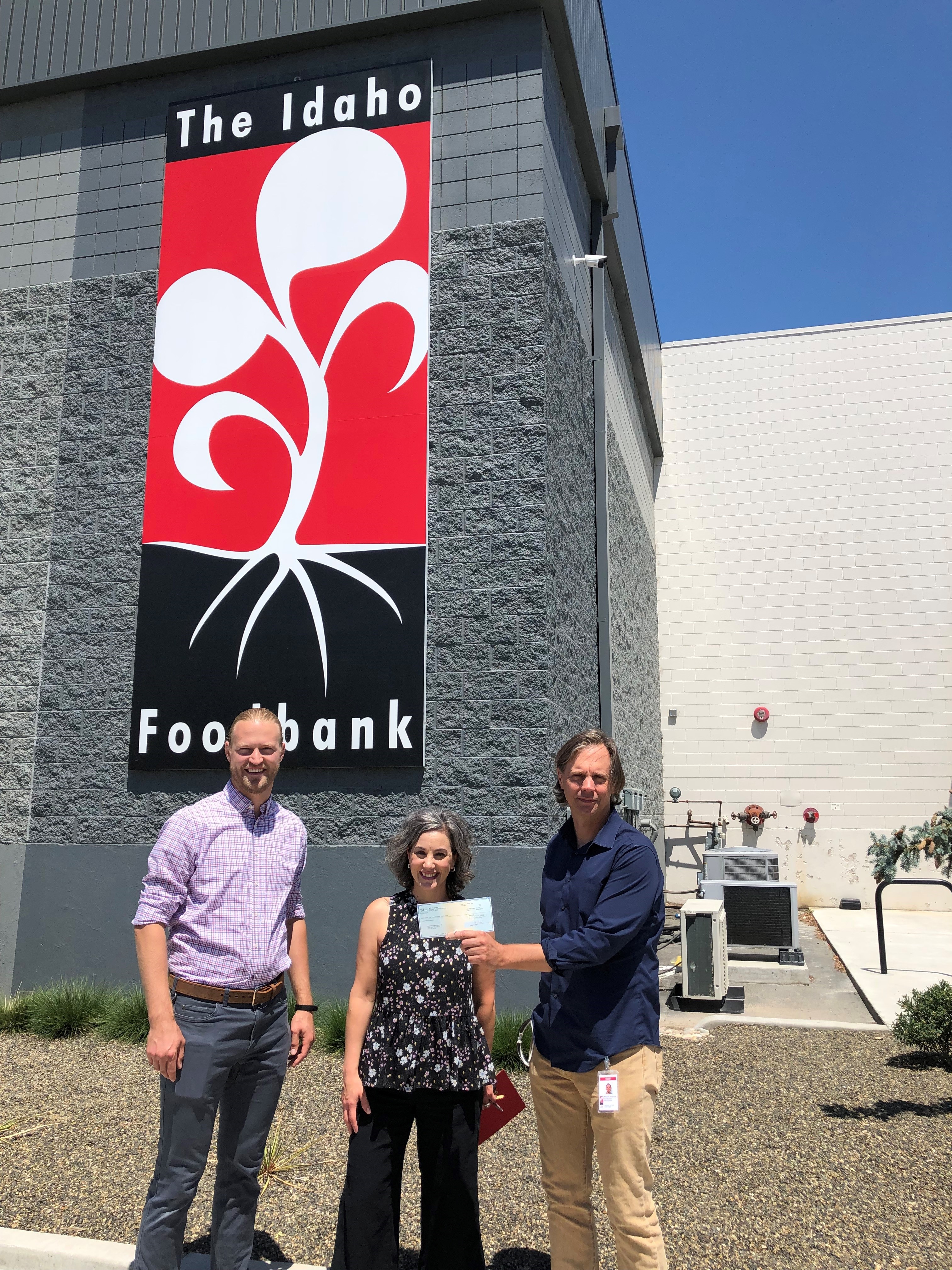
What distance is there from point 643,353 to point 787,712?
19.0ft

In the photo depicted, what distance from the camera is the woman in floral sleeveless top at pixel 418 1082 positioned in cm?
292

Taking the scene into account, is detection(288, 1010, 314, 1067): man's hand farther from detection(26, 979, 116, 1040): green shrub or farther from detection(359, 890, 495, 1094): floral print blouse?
detection(26, 979, 116, 1040): green shrub

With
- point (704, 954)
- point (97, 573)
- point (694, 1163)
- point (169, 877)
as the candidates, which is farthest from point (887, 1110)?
point (97, 573)

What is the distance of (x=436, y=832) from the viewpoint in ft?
10.3

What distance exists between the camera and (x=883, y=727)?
49.0 feet

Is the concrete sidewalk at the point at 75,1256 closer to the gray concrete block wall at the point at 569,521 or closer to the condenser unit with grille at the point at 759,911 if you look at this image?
the gray concrete block wall at the point at 569,521

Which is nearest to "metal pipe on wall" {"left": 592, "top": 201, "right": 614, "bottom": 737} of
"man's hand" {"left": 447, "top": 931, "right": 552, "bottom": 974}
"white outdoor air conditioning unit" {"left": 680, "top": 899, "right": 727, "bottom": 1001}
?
"white outdoor air conditioning unit" {"left": 680, "top": 899, "right": 727, "bottom": 1001}

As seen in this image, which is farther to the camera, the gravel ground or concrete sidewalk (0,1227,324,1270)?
the gravel ground

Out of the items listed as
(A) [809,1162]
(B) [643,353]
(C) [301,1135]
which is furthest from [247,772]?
(B) [643,353]

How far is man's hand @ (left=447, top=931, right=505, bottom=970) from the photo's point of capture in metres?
2.85

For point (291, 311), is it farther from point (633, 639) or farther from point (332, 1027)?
point (633, 639)

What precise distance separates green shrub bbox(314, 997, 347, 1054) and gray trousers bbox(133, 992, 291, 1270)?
10.1 feet

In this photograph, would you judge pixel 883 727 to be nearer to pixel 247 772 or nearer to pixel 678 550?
pixel 678 550

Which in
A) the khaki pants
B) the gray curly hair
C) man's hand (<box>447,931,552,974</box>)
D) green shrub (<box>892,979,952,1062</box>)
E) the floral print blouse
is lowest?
green shrub (<box>892,979,952,1062</box>)
